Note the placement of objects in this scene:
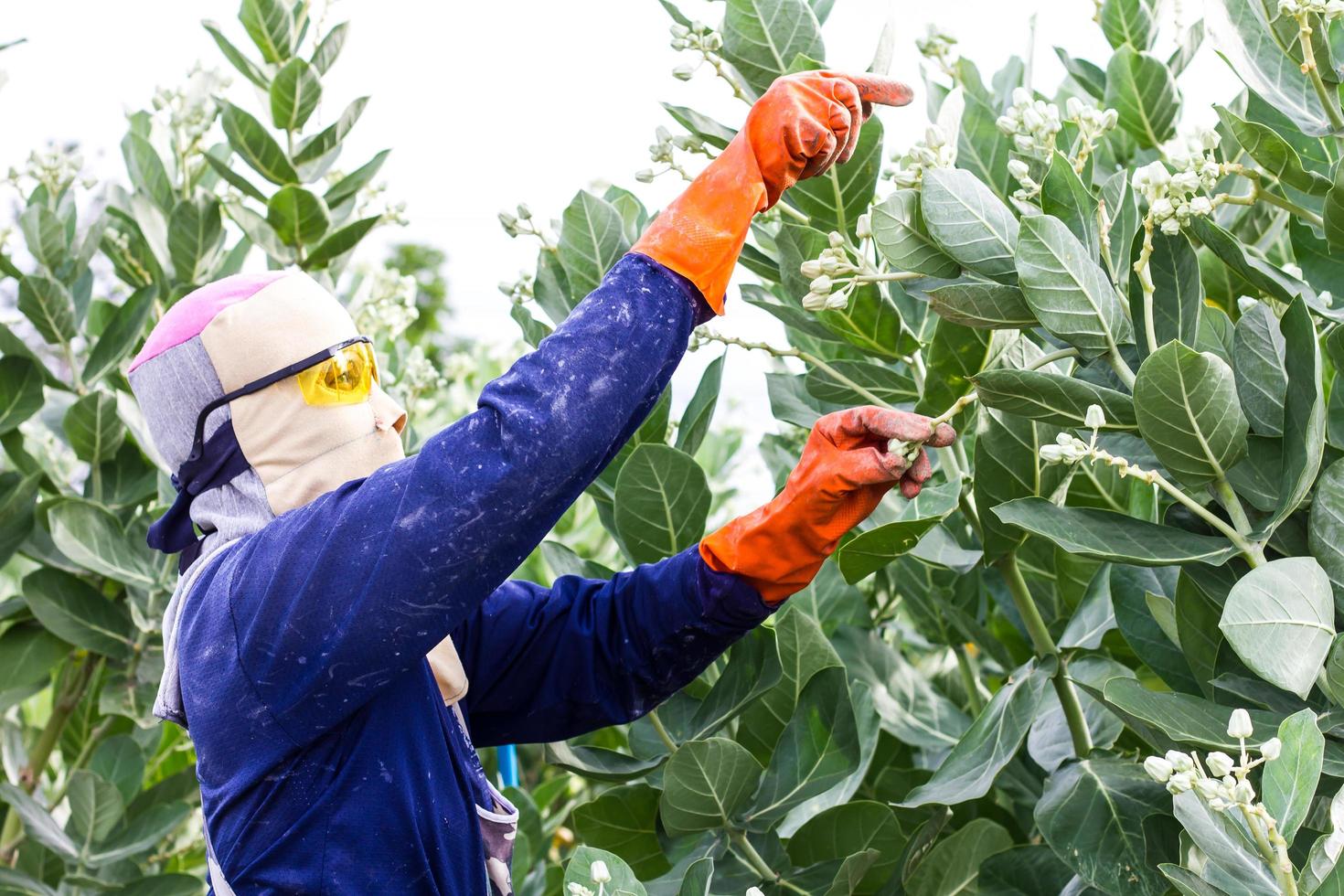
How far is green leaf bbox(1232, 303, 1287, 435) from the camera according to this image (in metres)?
1.25

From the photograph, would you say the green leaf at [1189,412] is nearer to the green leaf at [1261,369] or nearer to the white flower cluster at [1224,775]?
the green leaf at [1261,369]

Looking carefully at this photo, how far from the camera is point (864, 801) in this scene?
1.59m

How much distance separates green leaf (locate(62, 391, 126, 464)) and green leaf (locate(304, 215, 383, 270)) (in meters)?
0.39

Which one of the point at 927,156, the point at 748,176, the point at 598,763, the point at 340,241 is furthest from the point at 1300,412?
the point at 340,241

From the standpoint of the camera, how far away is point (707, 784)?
4.98 ft

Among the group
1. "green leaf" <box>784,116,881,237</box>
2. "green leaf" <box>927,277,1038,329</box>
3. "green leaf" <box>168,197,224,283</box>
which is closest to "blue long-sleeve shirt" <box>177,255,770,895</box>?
"green leaf" <box>927,277,1038,329</box>

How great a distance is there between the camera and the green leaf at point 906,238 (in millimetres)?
1302

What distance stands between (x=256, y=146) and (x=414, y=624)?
3.98ft

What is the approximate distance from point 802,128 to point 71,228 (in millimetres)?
1565

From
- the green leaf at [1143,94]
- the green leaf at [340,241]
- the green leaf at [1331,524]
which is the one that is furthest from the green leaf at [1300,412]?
the green leaf at [340,241]

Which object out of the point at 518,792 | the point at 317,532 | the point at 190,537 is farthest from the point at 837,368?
the point at 518,792

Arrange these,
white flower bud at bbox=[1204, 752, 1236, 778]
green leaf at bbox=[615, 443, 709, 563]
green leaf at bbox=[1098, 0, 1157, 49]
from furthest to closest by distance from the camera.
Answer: green leaf at bbox=[1098, 0, 1157, 49]
green leaf at bbox=[615, 443, 709, 563]
white flower bud at bbox=[1204, 752, 1236, 778]

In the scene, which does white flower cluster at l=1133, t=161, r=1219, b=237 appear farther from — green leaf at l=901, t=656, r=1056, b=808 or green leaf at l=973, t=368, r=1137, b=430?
green leaf at l=901, t=656, r=1056, b=808

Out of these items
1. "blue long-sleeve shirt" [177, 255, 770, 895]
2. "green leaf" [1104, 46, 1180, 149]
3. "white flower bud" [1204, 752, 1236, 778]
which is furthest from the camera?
"green leaf" [1104, 46, 1180, 149]
